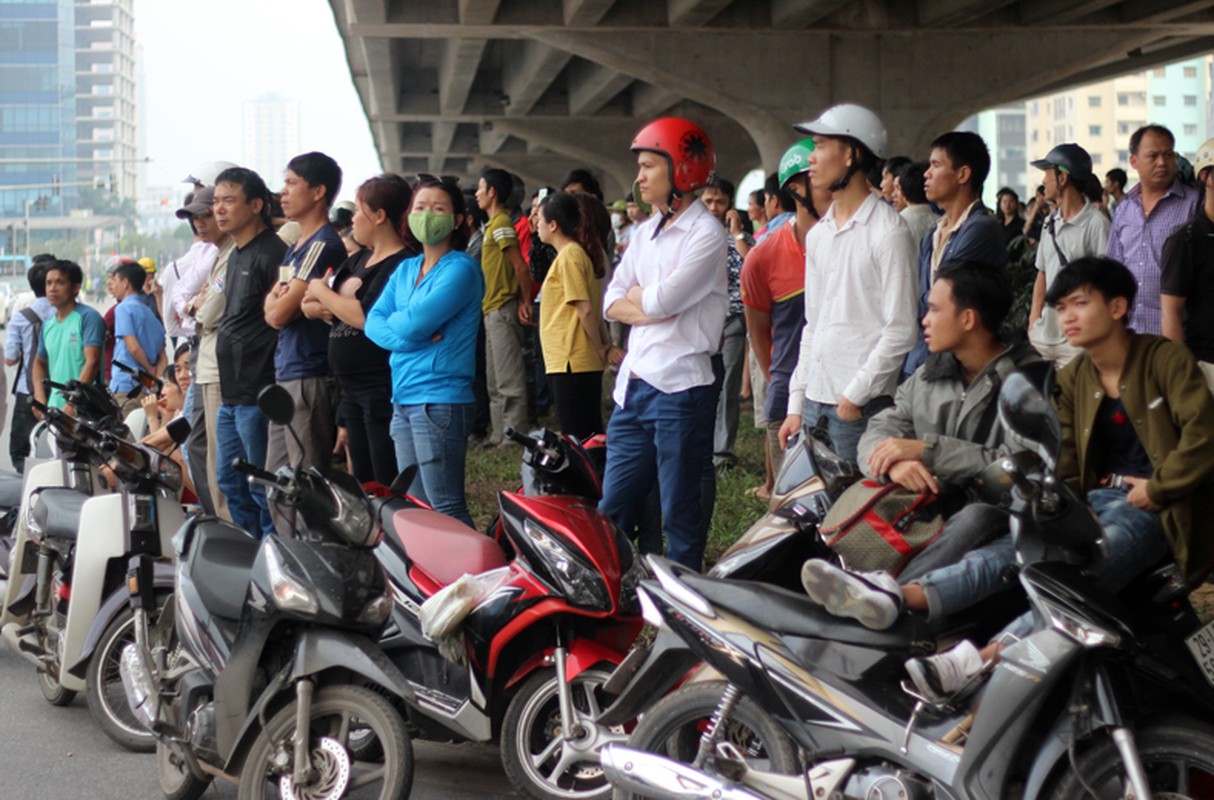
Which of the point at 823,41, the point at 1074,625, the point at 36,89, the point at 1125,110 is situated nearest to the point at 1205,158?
the point at 1074,625

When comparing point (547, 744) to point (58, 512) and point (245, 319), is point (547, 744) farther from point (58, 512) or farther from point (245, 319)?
point (245, 319)

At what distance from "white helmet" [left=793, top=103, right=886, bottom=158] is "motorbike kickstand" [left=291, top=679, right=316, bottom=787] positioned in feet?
8.85

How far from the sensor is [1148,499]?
4395mm

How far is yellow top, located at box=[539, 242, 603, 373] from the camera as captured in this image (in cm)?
823

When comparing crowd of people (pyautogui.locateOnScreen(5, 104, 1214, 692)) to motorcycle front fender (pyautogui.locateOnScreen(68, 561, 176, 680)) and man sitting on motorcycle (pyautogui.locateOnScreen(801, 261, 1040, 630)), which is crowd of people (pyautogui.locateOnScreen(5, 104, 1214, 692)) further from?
motorcycle front fender (pyautogui.locateOnScreen(68, 561, 176, 680))

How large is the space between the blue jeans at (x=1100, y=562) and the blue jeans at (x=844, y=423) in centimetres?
103

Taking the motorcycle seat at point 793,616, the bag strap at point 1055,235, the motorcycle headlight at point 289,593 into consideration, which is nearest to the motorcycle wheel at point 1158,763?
the motorcycle seat at point 793,616

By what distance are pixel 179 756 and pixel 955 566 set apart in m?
2.48

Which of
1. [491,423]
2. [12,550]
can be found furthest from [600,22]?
[12,550]

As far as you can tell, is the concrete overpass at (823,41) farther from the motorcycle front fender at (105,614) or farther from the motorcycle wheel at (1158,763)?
the motorcycle wheel at (1158,763)

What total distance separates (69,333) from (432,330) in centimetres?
461

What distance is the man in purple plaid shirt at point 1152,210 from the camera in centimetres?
785

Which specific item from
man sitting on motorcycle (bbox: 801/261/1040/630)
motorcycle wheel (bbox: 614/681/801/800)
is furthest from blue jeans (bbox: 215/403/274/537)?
man sitting on motorcycle (bbox: 801/261/1040/630)

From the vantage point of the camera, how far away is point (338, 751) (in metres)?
4.34
